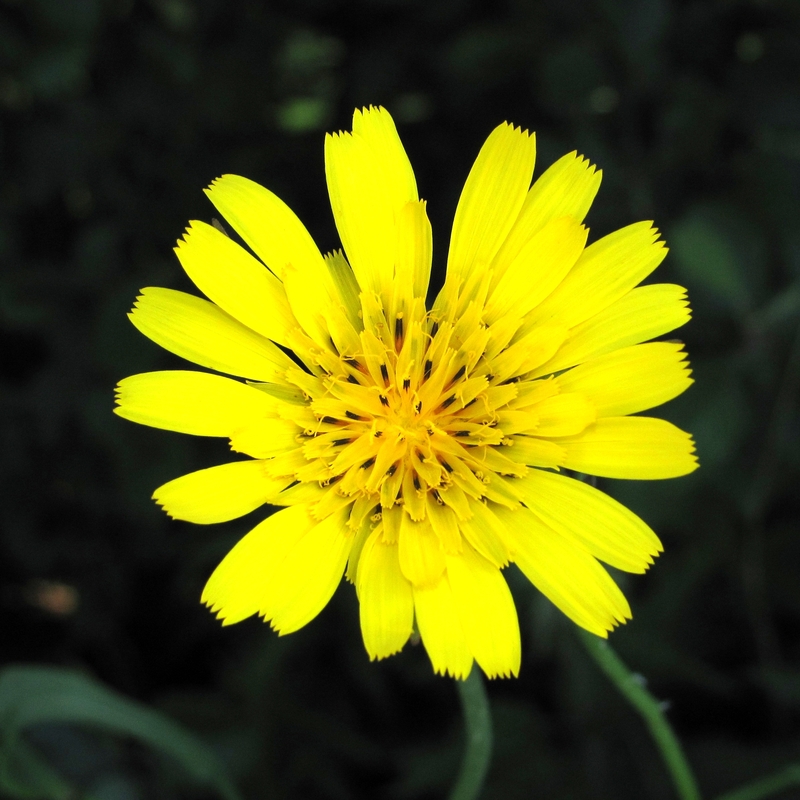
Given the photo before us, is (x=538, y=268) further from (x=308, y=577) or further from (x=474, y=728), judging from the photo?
(x=474, y=728)

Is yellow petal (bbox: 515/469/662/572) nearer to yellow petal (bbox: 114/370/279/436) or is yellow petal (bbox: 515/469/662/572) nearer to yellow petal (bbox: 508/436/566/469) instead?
yellow petal (bbox: 508/436/566/469)

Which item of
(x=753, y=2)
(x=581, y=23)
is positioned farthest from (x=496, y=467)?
(x=753, y=2)

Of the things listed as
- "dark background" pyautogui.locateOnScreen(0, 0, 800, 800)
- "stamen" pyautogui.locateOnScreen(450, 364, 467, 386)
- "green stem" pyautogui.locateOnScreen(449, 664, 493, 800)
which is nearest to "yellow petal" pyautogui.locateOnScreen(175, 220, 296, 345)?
"stamen" pyautogui.locateOnScreen(450, 364, 467, 386)

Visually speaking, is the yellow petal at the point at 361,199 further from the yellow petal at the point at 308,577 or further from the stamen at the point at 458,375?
the yellow petal at the point at 308,577

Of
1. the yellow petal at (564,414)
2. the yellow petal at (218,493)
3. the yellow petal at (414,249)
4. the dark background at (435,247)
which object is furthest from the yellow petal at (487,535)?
the dark background at (435,247)

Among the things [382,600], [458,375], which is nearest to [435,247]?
[458,375]

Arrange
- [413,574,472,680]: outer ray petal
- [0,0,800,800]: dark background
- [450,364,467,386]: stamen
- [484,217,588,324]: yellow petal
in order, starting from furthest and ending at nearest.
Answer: [0,0,800,800]: dark background, [450,364,467,386]: stamen, [484,217,588,324]: yellow petal, [413,574,472,680]: outer ray petal
